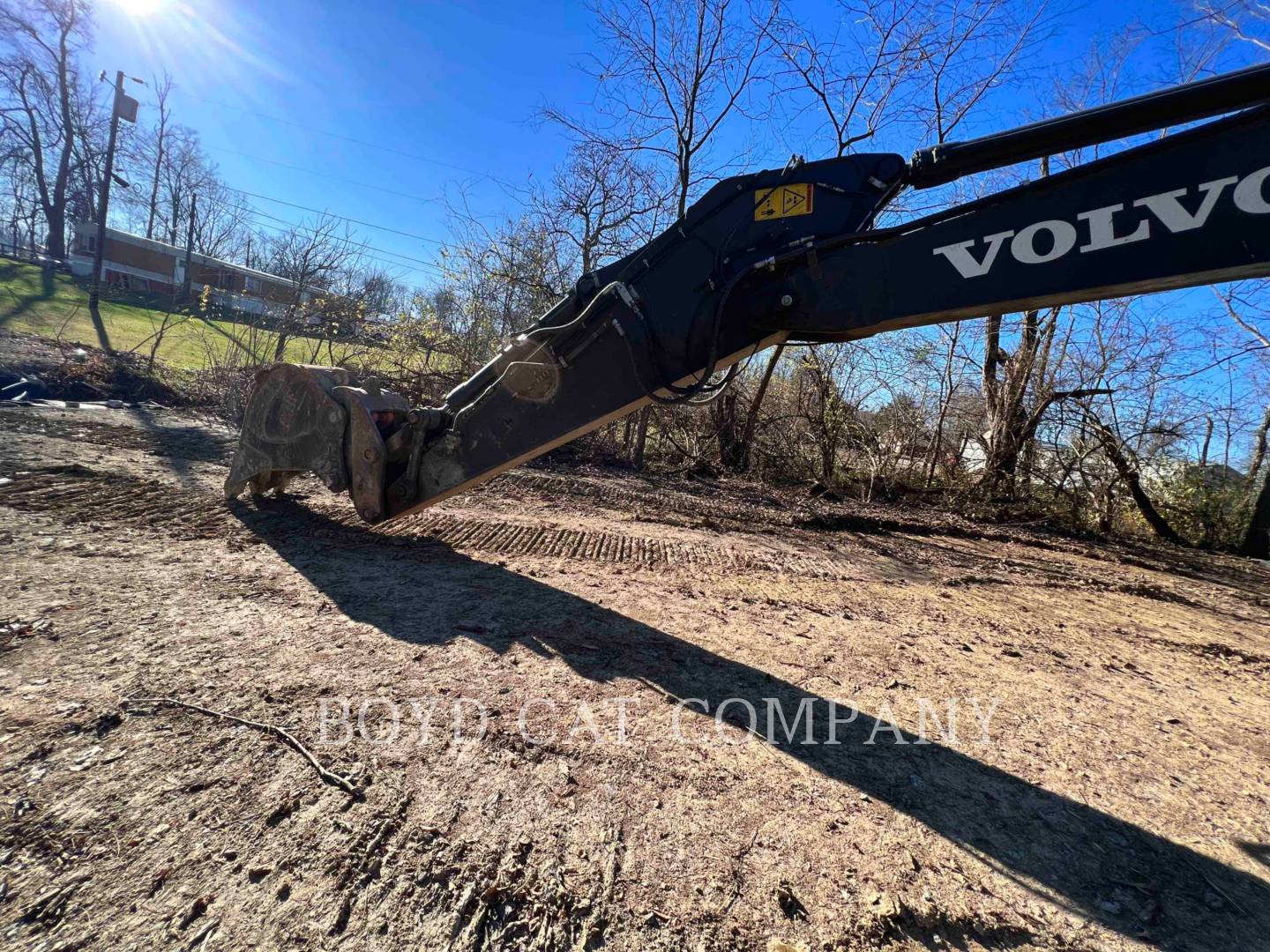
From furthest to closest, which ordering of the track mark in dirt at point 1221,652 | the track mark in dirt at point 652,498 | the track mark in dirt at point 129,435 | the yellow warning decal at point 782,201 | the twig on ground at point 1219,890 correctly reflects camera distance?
the track mark in dirt at point 652,498, the track mark in dirt at point 129,435, the track mark in dirt at point 1221,652, the yellow warning decal at point 782,201, the twig on ground at point 1219,890

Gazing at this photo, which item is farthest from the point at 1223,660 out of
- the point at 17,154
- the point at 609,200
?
the point at 17,154

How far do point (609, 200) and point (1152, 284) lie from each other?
9.72 m

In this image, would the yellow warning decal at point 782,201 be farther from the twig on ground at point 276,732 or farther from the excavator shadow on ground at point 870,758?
the twig on ground at point 276,732

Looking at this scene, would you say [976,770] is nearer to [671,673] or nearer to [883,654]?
[883,654]

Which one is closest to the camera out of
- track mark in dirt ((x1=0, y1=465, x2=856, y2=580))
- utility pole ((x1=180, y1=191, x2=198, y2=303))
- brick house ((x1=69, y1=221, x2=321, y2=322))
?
track mark in dirt ((x1=0, y1=465, x2=856, y2=580))

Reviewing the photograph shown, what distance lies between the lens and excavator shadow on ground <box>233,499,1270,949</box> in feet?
5.46

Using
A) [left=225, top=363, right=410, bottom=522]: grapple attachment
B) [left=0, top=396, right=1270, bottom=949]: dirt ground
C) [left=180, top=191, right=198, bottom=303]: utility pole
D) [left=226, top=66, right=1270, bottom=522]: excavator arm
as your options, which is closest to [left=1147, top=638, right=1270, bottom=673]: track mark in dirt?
[left=0, top=396, right=1270, bottom=949]: dirt ground

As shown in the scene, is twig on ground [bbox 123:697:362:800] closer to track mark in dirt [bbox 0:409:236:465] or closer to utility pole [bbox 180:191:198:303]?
track mark in dirt [bbox 0:409:236:465]

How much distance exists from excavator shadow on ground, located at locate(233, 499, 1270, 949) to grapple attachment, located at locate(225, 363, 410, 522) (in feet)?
1.67

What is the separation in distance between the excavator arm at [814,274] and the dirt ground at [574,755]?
33.1 inches

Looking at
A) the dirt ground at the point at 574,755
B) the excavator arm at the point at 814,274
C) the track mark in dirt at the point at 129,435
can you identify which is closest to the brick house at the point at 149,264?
the track mark in dirt at the point at 129,435

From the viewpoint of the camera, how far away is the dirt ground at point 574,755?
1.43m

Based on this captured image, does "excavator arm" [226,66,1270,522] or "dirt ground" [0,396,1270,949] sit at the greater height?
"excavator arm" [226,66,1270,522]

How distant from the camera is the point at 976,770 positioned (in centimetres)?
216
